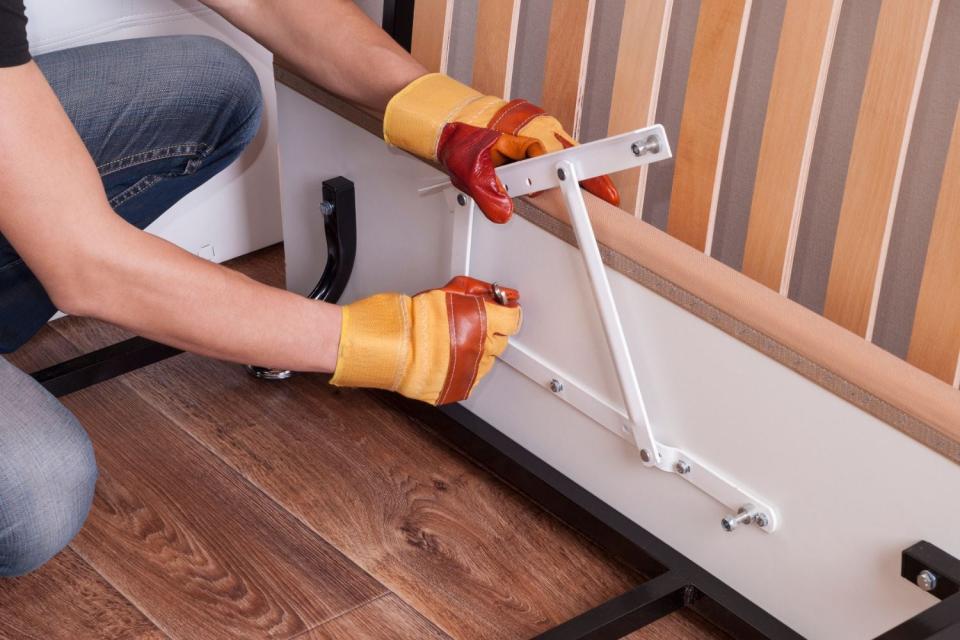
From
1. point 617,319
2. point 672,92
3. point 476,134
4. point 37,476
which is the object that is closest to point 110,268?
point 37,476

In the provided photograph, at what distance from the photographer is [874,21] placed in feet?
4.30

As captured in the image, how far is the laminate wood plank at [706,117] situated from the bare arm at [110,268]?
0.40 metres

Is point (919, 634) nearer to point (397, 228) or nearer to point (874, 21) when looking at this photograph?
point (874, 21)

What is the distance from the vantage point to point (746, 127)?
146 cm

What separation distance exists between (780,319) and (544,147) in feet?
1.12

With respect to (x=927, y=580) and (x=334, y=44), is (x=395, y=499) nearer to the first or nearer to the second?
(x=334, y=44)

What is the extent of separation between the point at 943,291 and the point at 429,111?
2.00 feet

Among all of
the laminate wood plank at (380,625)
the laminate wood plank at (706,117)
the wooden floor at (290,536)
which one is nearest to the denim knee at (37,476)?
the wooden floor at (290,536)

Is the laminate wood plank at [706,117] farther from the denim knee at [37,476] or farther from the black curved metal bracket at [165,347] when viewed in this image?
the denim knee at [37,476]

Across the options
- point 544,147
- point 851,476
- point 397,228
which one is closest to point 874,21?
point 544,147

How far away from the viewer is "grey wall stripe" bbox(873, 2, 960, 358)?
1.26m

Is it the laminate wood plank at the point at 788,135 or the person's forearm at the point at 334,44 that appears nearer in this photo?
the laminate wood plank at the point at 788,135

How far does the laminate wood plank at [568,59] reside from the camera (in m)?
1.32

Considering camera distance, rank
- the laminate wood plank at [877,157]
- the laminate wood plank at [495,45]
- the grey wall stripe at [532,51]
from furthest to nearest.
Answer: the grey wall stripe at [532,51], the laminate wood plank at [495,45], the laminate wood plank at [877,157]
